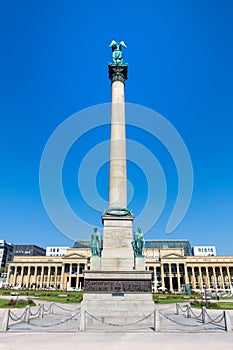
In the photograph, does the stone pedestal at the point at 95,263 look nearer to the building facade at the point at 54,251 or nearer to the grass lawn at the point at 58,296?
the grass lawn at the point at 58,296

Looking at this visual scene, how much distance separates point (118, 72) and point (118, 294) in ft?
82.7

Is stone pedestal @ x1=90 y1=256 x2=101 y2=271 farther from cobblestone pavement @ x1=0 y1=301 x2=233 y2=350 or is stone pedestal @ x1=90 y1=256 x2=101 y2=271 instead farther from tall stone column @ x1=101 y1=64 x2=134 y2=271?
cobblestone pavement @ x1=0 y1=301 x2=233 y2=350

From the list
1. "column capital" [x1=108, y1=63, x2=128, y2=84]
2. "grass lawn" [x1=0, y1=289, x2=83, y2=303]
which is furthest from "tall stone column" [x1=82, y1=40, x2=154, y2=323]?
"grass lawn" [x1=0, y1=289, x2=83, y2=303]

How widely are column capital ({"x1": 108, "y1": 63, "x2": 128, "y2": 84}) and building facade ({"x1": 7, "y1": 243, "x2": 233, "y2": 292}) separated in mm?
105831

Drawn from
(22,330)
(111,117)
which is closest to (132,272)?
(22,330)

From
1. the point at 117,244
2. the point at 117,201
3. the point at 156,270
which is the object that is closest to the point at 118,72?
the point at 117,201

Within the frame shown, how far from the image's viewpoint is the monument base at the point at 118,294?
68.3ft

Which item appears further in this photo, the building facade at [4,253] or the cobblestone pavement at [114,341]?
the building facade at [4,253]

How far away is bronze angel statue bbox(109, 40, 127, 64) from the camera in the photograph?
34625mm

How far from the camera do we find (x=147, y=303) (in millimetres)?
21172

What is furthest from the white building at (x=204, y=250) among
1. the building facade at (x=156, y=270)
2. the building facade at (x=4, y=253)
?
the building facade at (x=4, y=253)

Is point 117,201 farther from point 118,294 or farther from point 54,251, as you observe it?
point 54,251

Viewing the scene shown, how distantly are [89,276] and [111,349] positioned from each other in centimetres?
1066

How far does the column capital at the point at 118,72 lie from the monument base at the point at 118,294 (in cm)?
2276
